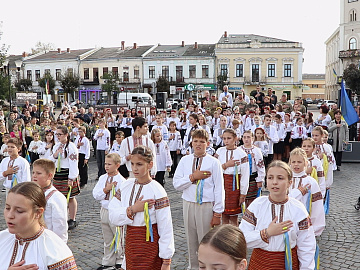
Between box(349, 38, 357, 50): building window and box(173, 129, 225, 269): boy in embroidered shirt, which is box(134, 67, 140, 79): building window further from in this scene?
box(173, 129, 225, 269): boy in embroidered shirt

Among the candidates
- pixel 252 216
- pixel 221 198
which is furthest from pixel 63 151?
pixel 252 216

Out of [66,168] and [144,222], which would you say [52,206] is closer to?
[144,222]

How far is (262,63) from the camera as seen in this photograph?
2212 inches

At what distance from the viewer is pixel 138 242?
13.5 feet

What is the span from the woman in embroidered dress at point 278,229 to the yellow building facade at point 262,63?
2118 inches

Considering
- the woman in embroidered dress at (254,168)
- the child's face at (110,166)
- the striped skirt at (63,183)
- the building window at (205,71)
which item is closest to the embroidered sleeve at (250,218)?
the child's face at (110,166)

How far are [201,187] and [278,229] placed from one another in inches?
74.6

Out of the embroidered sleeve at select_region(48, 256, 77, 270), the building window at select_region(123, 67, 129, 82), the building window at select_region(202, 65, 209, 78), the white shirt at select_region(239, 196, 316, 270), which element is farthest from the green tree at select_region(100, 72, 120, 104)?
the embroidered sleeve at select_region(48, 256, 77, 270)

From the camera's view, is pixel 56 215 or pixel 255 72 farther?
pixel 255 72

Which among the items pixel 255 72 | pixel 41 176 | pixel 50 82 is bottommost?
pixel 41 176

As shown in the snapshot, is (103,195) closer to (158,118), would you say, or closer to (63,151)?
(63,151)

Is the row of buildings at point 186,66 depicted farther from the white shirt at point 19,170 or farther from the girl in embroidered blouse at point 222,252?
the girl in embroidered blouse at point 222,252

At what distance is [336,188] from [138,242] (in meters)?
8.22

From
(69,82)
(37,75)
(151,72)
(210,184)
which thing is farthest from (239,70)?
(210,184)
